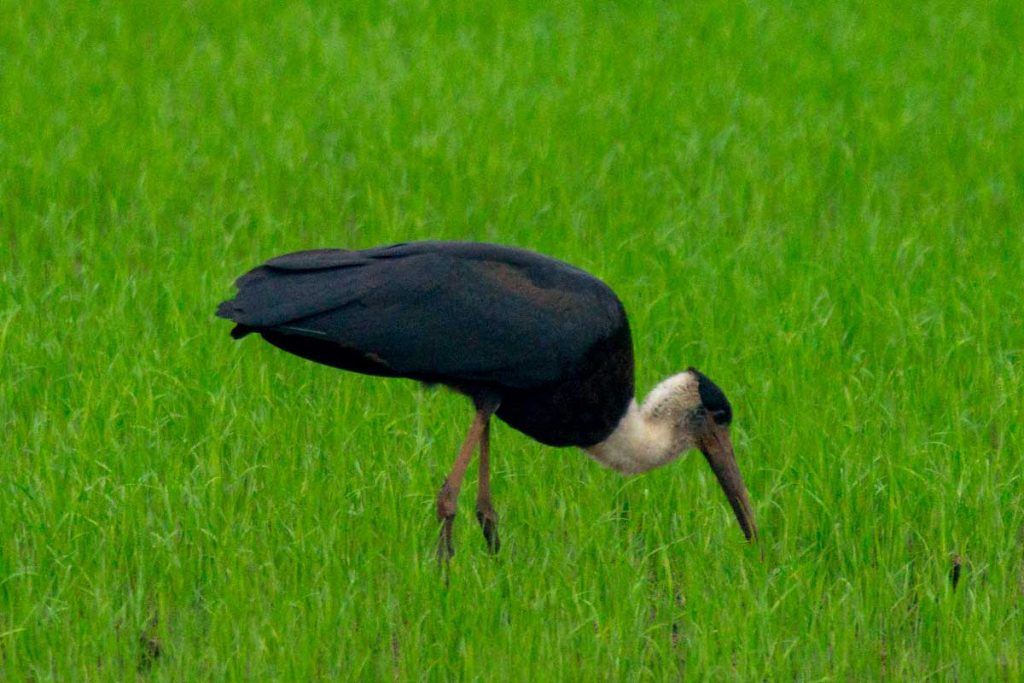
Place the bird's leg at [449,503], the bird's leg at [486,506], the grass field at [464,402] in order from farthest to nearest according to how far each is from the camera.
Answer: the bird's leg at [486,506] < the bird's leg at [449,503] < the grass field at [464,402]

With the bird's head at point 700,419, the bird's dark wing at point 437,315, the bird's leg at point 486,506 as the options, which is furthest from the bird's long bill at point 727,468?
the bird's leg at point 486,506

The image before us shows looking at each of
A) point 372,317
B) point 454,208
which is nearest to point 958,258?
point 454,208

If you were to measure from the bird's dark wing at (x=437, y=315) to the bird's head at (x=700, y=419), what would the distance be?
28 cm

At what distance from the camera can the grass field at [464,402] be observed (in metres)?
3.92

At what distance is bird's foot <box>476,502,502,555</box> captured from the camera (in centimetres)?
443

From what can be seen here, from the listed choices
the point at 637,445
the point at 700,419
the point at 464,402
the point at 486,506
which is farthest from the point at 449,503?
the point at 464,402

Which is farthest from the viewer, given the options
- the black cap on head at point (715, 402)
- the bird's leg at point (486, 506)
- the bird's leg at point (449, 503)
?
the black cap on head at point (715, 402)

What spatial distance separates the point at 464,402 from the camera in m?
5.38

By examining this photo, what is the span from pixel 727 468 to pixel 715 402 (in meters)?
0.19

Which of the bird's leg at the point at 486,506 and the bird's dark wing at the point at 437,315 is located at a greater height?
the bird's dark wing at the point at 437,315

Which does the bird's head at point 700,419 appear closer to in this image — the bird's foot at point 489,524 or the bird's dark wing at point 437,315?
the bird's dark wing at point 437,315

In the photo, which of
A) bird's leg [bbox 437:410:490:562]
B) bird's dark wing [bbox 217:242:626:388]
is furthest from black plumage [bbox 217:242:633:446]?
bird's leg [bbox 437:410:490:562]

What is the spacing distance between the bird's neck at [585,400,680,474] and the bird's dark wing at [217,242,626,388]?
0.27 meters

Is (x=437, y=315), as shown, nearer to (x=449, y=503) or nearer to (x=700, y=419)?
(x=449, y=503)
